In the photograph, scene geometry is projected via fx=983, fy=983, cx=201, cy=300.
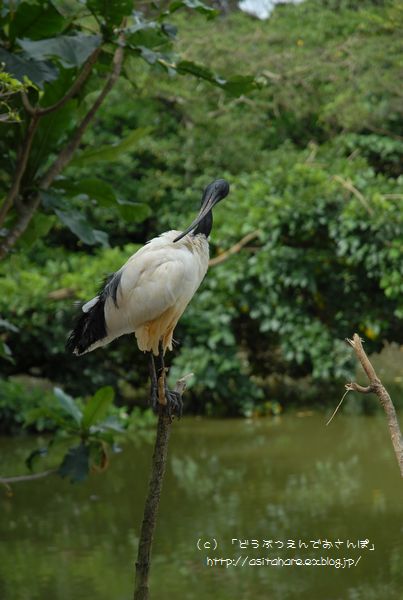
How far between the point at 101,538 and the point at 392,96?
636 centimetres

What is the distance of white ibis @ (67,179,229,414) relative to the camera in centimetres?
343

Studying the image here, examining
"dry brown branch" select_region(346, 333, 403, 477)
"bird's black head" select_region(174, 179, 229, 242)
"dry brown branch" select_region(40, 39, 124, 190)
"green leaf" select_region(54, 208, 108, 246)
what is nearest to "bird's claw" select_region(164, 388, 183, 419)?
"bird's black head" select_region(174, 179, 229, 242)

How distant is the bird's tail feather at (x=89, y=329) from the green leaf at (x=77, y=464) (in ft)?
2.79

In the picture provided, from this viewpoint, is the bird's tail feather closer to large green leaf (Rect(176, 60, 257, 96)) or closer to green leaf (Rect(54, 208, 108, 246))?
green leaf (Rect(54, 208, 108, 246))

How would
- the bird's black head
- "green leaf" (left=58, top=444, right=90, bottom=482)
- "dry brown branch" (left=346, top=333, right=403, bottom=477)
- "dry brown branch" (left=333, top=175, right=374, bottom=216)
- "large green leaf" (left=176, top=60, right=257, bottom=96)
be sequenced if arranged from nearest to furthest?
"dry brown branch" (left=346, top=333, right=403, bottom=477), the bird's black head, "large green leaf" (left=176, top=60, right=257, bottom=96), "green leaf" (left=58, top=444, right=90, bottom=482), "dry brown branch" (left=333, top=175, right=374, bottom=216)

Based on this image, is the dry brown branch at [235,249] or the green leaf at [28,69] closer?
the green leaf at [28,69]

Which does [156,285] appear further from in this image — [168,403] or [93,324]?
[168,403]

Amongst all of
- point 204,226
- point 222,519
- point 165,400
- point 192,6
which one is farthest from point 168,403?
point 222,519

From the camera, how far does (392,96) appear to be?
33.8ft

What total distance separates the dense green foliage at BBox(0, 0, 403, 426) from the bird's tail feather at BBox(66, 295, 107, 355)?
3.28m

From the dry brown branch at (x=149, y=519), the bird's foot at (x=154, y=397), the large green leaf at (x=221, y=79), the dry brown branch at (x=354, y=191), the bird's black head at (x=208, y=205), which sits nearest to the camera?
the dry brown branch at (x=149, y=519)

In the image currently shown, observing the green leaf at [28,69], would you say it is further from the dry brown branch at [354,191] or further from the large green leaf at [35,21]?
the dry brown branch at [354,191]

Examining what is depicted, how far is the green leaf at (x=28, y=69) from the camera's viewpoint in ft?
11.5

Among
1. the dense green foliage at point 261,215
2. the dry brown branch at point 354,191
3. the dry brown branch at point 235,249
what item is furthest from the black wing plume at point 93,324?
the dry brown branch at point 235,249
